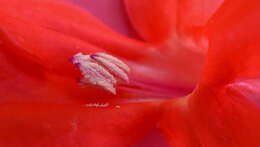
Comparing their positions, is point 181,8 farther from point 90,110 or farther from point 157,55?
point 90,110

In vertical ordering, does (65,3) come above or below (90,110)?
above

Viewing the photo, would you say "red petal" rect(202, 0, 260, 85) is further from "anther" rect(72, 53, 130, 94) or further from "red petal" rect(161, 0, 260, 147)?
"anther" rect(72, 53, 130, 94)

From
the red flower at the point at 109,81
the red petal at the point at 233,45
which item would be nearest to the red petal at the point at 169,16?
the red flower at the point at 109,81

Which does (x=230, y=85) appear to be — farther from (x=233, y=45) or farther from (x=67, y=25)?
(x=67, y=25)

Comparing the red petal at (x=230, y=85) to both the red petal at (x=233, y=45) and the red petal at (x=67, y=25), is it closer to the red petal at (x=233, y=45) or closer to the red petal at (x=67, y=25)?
the red petal at (x=233, y=45)

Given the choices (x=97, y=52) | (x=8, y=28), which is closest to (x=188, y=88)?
(x=97, y=52)

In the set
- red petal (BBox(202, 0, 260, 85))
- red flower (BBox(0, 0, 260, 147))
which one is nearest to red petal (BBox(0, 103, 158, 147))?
red flower (BBox(0, 0, 260, 147))
